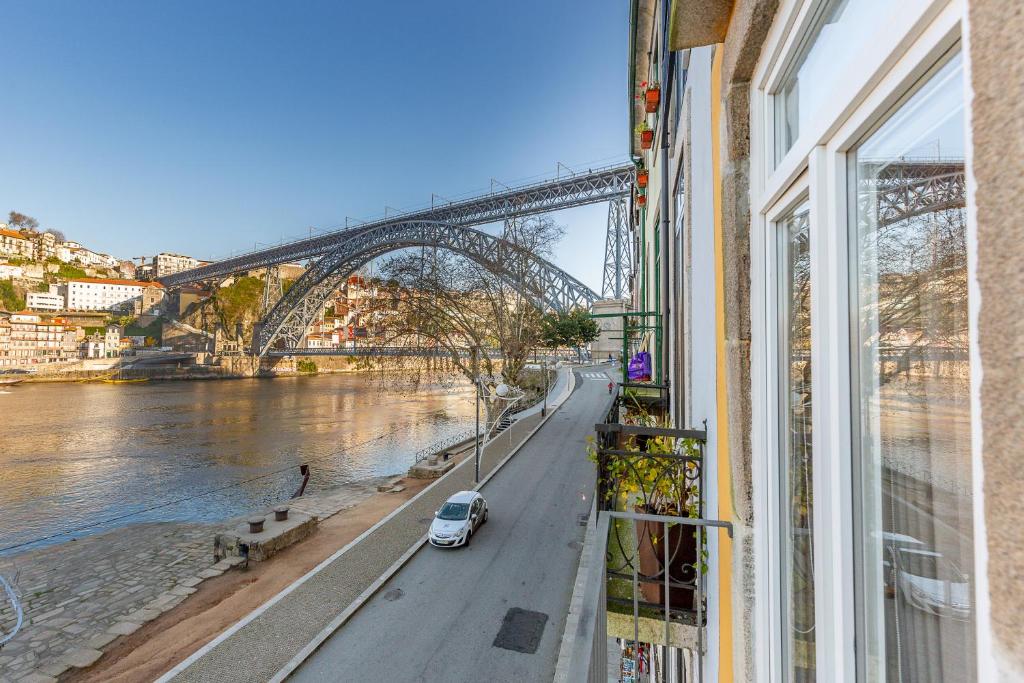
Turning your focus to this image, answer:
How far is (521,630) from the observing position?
575cm

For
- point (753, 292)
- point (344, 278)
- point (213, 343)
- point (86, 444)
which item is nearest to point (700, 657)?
point (753, 292)

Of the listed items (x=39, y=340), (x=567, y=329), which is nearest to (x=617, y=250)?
(x=567, y=329)

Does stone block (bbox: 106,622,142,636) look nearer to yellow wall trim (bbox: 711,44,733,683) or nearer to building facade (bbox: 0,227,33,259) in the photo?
yellow wall trim (bbox: 711,44,733,683)

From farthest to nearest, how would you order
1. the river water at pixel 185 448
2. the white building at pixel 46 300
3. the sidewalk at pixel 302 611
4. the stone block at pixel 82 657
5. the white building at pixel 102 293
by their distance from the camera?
1. the white building at pixel 102 293
2. the white building at pixel 46 300
3. the river water at pixel 185 448
4. the stone block at pixel 82 657
5. the sidewalk at pixel 302 611

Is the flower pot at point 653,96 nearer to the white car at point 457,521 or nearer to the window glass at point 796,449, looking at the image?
the window glass at point 796,449

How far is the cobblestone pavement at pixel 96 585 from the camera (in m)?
7.40

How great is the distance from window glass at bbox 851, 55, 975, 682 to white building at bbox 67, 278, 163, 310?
97.3 m

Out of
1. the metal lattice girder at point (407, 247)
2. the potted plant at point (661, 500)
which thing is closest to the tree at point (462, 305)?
the metal lattice girder at point (407, 247)

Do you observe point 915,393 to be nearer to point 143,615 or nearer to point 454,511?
point 454,511

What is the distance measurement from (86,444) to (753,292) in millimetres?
30039

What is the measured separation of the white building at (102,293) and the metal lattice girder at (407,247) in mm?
41683

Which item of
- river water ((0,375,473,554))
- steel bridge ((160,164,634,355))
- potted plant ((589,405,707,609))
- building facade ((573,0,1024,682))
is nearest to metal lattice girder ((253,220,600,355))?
steel bridge ((160,164,634,355))

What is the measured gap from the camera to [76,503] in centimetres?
1510

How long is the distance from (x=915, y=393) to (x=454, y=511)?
8324 mm
